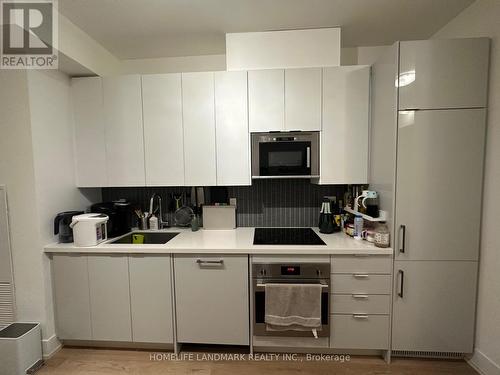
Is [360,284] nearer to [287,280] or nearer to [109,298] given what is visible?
Result: [287,280]

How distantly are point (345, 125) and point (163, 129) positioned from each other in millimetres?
1556

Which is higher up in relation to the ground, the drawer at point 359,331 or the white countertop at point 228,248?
the white countertop at point 228,248

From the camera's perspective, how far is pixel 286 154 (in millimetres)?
2021

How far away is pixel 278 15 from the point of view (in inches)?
71.9

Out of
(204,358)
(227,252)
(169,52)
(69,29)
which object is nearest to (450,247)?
(227,252)

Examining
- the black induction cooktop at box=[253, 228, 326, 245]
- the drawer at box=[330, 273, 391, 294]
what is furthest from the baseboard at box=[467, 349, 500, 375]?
the black induction cooktop at box=[253, 228, 326, 245]

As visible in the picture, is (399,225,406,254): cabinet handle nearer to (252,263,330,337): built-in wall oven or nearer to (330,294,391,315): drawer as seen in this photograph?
(330,294,391,315): drawer

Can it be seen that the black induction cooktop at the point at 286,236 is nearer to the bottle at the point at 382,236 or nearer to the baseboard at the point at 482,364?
the bottle at the point at 382,236

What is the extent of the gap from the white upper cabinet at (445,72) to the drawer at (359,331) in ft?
5.13

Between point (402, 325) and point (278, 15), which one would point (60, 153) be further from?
point (402, 325)

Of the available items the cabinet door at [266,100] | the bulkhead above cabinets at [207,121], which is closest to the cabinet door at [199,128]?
the bulkhead above cabinets at [207,121]

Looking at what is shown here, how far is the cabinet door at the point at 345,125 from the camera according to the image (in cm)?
194

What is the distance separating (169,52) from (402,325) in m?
3.09

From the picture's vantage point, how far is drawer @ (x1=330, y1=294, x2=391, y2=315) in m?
1.76
